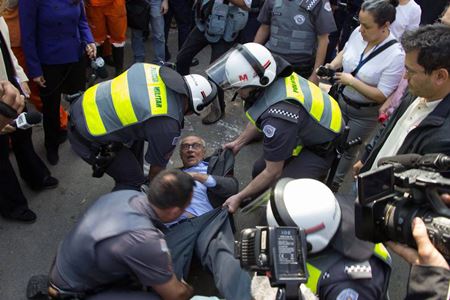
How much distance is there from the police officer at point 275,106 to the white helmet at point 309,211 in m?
0.96

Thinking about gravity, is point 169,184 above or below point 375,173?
below

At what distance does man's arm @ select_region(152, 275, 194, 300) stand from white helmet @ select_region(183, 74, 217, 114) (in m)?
1.21

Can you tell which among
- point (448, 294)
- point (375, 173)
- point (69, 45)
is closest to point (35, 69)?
point (69, 45)

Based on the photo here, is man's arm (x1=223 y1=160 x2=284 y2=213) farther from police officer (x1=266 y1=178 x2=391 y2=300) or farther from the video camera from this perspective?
the video camera

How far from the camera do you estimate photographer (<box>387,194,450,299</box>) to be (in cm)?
158

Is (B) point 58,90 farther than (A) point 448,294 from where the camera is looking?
Yes

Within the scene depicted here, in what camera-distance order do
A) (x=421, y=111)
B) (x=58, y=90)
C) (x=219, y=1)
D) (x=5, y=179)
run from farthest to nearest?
(x=219, y=1) < (x=58, y=90) < (x=5, y=179) < (x=421, y=111)

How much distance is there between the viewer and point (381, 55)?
3508 millimetres

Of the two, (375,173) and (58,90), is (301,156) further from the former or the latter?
(58,90)

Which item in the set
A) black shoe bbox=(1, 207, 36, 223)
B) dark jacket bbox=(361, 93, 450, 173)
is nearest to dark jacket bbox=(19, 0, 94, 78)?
black shoe bbox=(1, 207, 36, 223)

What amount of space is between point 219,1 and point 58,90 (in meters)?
1.72

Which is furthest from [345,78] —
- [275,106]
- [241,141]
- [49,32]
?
[49,32]

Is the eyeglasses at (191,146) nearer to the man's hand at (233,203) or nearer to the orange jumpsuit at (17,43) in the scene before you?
the man's hand at (233,203)

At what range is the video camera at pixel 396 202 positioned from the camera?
1813mm
